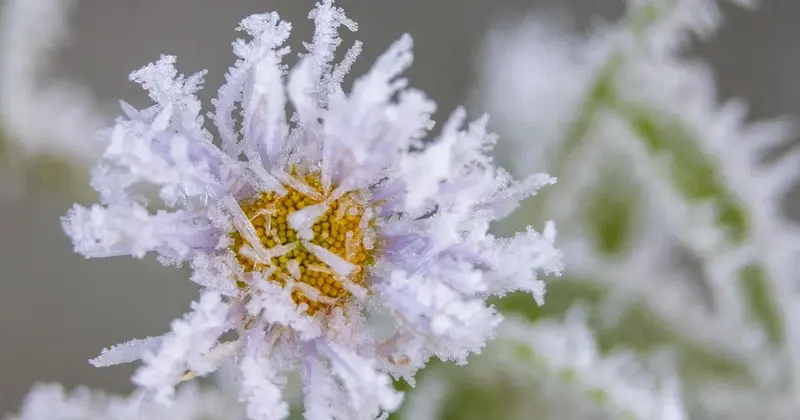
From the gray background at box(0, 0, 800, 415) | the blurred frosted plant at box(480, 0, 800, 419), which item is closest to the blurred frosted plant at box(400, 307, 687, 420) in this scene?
the blurred frosted plant at box(480, 0, 800, 419)

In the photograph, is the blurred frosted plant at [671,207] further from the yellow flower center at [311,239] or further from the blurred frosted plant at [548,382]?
the yellow flower center at [311,239]

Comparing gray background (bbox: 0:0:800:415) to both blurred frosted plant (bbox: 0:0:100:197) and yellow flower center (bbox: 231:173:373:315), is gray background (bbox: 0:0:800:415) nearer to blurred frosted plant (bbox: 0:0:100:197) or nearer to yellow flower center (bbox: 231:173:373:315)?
blurred frosted plant (bbox: 0:0:100:197)

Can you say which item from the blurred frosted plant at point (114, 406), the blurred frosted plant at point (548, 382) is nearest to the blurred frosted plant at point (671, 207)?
the blurred frosted plant at point (548, 382)

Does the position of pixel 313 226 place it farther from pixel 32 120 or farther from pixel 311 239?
pixel 32 120

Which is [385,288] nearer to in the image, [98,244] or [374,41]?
[98,244]

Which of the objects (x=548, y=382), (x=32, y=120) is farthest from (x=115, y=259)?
(x=548, y=382)

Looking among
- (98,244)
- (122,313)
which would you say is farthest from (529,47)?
(98,244)
